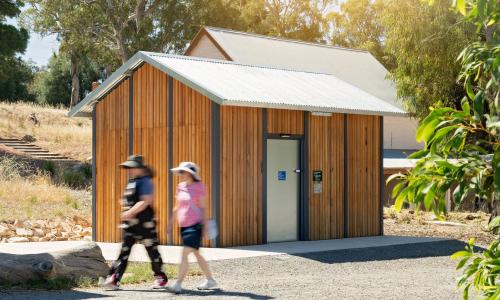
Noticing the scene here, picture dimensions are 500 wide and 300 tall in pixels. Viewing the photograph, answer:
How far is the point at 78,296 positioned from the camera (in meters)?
10.3

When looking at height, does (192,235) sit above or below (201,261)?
above

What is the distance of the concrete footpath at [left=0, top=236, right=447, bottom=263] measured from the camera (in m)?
14.8

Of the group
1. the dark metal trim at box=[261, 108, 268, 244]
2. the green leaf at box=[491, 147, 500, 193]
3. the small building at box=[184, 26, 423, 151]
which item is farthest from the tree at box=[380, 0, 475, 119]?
the green leaf at box=[491, 147, 500, 193]

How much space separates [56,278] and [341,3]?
57.2 metres

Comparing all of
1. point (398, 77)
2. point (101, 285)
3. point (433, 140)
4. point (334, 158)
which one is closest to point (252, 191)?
point (334, 158)

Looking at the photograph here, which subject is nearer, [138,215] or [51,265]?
[138,215]

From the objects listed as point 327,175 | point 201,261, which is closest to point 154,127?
point 327,175

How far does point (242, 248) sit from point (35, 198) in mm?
13681

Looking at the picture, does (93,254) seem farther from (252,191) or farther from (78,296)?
(252,191)

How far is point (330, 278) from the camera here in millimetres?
12266

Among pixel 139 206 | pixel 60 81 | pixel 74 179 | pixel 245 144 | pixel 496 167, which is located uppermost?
pixel 60 81

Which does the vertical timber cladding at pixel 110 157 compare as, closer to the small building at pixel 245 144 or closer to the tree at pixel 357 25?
the small building at pixel 245 144

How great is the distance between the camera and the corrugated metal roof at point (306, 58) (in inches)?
1439

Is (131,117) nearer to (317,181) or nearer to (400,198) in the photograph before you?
(317,181)
